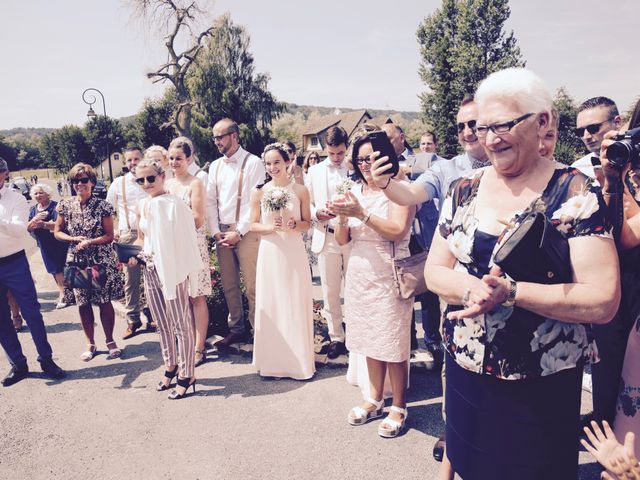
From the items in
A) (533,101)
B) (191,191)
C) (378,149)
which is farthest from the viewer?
(191,191)

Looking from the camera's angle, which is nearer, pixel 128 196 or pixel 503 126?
pixel 503 126

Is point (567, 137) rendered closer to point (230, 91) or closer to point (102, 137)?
point (230, 91)

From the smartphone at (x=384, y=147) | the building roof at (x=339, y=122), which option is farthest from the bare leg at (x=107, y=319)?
the building roof at (x=339, y=122)

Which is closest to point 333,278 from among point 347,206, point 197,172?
point 347,206

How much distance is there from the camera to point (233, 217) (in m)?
5.36

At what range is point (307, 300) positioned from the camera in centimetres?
452

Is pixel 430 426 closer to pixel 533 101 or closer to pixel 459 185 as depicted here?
pixel 459 185

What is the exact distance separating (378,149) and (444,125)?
33213 millimetres

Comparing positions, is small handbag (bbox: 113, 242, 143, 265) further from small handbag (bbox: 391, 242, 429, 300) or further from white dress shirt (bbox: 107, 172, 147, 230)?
small handbag (bbox: 391, 242, 429, 300)

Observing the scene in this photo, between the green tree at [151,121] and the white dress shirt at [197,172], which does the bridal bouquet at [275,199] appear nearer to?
the white dress shirt at [197,172]

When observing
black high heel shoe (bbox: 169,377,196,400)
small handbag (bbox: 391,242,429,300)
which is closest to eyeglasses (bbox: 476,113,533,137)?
small handbag (bbox: 391,242,429,300)

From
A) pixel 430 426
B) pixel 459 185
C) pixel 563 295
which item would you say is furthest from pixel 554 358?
pixel 430 426

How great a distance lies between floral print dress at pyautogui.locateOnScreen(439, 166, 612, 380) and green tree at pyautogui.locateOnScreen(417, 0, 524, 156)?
1304 inches

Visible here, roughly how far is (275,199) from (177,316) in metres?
1.47
